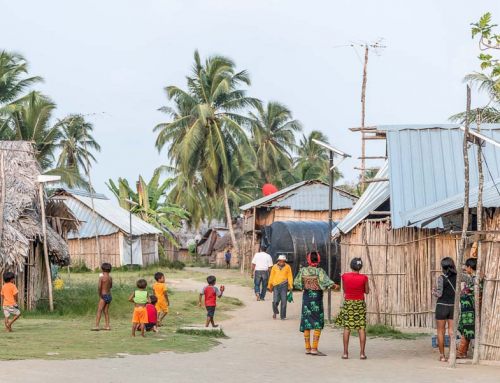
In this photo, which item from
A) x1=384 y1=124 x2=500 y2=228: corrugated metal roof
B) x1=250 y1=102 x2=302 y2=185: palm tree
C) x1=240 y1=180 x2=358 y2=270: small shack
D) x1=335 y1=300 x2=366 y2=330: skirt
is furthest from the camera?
x1=250 y1=102 x2=302 y2=185: palm tree

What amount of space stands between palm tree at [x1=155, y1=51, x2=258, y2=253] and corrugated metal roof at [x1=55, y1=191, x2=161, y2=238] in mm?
4606

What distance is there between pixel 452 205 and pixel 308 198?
2515cm

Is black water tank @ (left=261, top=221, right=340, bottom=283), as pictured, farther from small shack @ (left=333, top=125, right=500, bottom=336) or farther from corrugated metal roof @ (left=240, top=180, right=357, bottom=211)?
small shack @ (left=333, top=125, right=500, bottom=336)

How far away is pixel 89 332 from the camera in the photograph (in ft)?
49.0

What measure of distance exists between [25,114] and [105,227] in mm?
7816

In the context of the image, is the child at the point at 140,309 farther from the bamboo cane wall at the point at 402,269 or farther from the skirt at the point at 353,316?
the bamboo cane wall at the point at 402,269

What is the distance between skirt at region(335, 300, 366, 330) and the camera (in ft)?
41.4

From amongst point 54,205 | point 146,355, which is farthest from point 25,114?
point 146,355

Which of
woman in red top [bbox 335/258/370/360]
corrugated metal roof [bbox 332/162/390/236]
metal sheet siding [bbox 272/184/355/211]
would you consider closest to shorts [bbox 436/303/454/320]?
woman in red top [bbox 335/258/370/360]

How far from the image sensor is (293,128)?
2366 inches

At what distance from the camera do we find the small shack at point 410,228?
53.4 feet

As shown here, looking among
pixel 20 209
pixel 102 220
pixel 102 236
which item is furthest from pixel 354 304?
pixel 102 220

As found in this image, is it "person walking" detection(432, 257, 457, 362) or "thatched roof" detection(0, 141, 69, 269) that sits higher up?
"thatched roof" detection(0, 141, 69, 269)

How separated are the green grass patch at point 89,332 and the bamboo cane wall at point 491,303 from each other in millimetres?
3976
